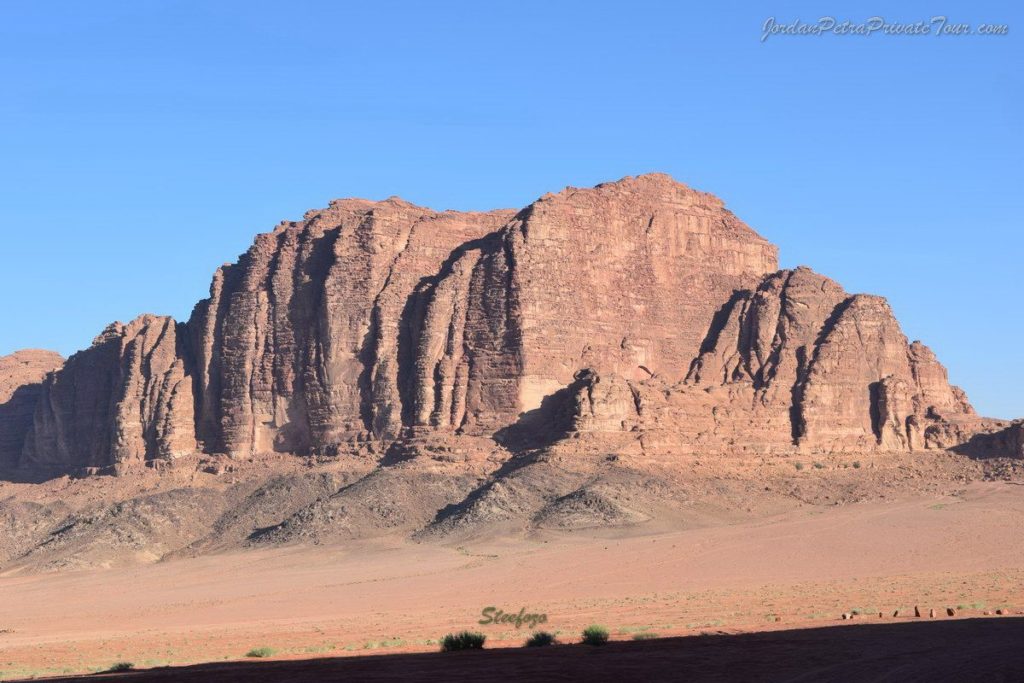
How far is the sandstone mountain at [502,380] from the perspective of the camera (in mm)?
91562

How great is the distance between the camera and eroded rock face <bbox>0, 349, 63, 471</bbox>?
131125mm

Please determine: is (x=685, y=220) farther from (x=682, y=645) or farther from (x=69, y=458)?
(x=682, y=645)

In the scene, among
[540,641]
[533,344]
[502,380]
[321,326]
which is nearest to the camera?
[540,641]

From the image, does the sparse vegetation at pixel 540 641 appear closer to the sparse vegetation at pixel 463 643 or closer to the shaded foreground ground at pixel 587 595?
the shaded foreground ground at pixel 587 595

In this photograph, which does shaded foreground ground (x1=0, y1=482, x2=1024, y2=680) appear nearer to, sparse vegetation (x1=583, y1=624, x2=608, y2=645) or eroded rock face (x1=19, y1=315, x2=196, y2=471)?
sparse vegetation (x1=583, y1=624, x2=608, y2=645)

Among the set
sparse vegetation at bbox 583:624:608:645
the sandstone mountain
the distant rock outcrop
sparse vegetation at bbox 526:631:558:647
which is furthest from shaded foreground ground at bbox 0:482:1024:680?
the distant rock outcrop

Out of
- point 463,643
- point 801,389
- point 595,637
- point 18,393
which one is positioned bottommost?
point 463,643

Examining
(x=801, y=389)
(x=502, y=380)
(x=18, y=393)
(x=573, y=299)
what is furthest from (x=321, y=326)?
(x=18, y=393)

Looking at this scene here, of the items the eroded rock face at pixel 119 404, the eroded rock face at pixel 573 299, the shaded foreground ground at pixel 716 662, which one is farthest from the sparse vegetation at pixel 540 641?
the eroded rock face at pixel 119 404

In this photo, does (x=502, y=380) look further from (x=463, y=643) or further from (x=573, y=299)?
(x=463, y=643)

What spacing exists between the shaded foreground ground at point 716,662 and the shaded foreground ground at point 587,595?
159 millimetres

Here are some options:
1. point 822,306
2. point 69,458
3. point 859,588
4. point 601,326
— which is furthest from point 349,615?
point 69,458

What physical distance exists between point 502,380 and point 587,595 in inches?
1389

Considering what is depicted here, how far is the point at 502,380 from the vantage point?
322 ft
